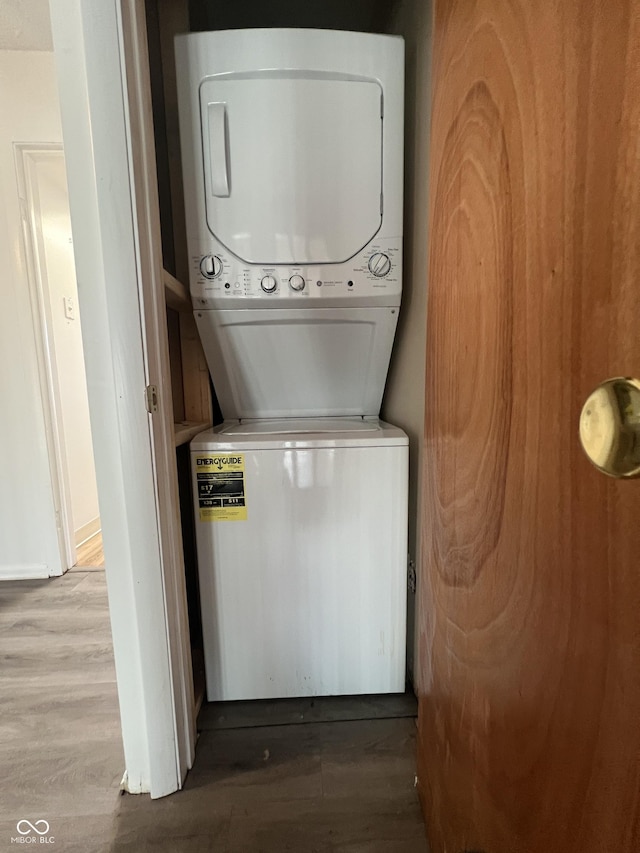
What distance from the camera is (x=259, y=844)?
882mm

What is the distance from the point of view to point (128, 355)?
2.70ft

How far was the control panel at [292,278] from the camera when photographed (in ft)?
3.86

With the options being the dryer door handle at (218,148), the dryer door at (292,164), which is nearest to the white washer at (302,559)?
the dryer door at (292,164)

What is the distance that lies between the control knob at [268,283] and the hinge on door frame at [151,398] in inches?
19.4

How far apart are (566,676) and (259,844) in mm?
941

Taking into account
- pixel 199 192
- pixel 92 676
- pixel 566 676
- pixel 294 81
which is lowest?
pixel 92 676

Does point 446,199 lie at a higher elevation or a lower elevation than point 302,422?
higher

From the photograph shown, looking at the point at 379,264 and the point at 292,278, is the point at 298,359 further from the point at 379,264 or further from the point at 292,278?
the point at 379,264

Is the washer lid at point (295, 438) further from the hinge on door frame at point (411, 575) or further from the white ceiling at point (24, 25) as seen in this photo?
the white ceiling at point (24, 25)

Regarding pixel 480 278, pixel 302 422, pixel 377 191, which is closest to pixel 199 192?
pixel 377 191

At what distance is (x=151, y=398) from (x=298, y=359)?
62cm

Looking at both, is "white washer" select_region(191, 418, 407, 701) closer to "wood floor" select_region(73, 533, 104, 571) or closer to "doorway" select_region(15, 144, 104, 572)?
"doorway" select_region(15, 144, 104, 572)

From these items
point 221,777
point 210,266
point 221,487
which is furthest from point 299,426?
point 221,777

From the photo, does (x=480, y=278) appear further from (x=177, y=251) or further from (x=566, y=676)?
(x=177, y=251)
